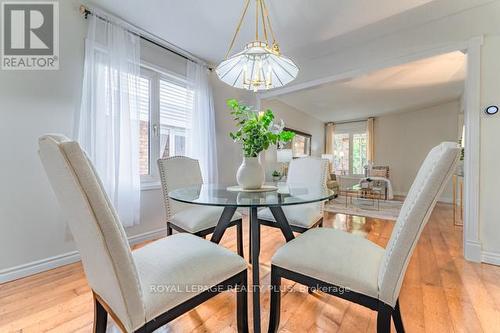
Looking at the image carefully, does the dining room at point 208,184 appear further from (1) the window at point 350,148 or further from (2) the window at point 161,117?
(1) the window at point 350,148

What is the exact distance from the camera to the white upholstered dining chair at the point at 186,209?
1727 millimetres

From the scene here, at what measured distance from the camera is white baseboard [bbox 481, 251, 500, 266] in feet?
6.69

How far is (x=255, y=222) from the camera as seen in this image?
1230 mm

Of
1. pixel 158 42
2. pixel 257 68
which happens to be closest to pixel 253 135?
pixel 257 68

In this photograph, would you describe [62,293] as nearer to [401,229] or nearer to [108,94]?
[108,94]

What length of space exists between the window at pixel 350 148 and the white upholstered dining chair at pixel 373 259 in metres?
6.75

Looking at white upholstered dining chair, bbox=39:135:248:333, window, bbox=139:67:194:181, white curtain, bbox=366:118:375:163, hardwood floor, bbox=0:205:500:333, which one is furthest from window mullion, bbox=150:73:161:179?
white curtain, bbox=366:118:375:163

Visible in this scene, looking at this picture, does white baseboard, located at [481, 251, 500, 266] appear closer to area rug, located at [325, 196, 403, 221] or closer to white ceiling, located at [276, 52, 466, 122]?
area rug, located at [325, 196, 403, 221]

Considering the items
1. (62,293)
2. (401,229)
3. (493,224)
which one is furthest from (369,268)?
(493,224)

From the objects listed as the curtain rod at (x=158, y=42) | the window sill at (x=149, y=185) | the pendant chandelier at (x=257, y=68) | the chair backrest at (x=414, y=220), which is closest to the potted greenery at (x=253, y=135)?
the pendant chandelier at (x=257, y=68)

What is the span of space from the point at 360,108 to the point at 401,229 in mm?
5989

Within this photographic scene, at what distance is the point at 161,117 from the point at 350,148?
6412 mm

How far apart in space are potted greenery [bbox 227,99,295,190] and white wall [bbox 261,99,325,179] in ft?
8.99

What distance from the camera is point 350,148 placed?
Result: 7418mm
